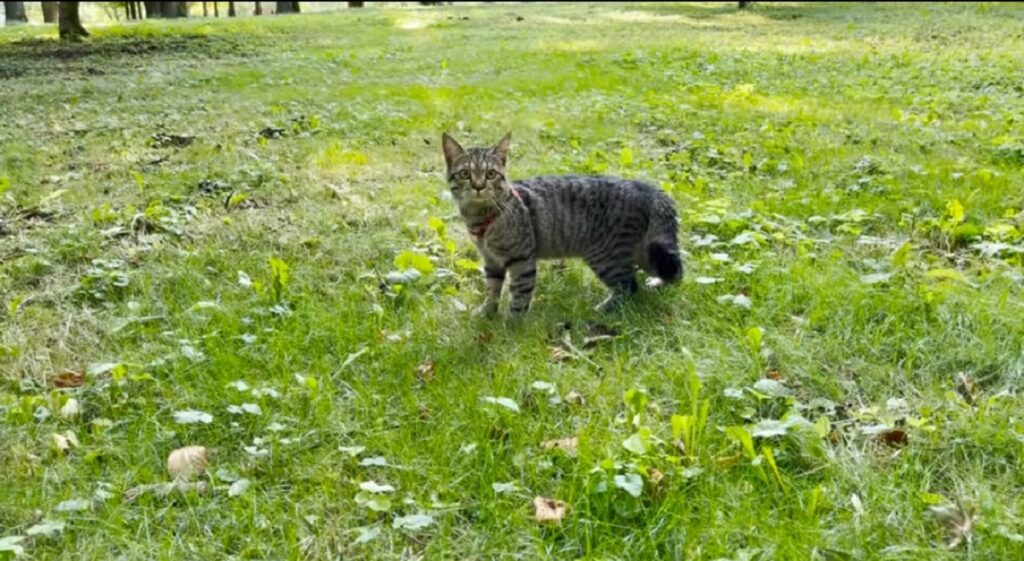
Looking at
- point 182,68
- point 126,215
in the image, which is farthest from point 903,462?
point 182,68

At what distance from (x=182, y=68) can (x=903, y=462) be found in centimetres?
1316

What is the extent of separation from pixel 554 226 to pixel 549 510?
7.36 ft

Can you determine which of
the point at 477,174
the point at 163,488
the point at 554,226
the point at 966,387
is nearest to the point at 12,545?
the point at 163,488

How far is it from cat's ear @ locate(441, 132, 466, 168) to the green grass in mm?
622

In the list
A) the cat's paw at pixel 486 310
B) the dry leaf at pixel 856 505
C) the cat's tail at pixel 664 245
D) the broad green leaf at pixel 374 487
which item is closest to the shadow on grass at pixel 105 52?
the cat's paw at pixel 486 310

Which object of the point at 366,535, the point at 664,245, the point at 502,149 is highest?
the point at 502,149

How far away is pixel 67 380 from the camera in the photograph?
3277mm

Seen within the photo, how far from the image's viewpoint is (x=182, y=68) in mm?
12961

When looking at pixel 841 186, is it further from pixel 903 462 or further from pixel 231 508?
pixel 231 508

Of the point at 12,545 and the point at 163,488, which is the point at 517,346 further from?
the point at 12,545

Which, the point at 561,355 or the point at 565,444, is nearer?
the point at 565,444

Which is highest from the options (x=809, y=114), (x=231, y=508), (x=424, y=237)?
(x=809, y=114)

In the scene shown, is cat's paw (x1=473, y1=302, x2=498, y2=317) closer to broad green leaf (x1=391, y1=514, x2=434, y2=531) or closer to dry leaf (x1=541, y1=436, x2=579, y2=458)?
dry leaf (x1=541, y1=436, x2=579, y2=458)

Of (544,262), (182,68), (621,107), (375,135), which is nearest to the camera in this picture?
(544,262)
